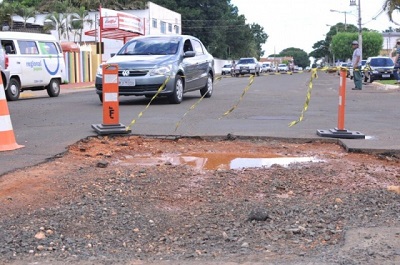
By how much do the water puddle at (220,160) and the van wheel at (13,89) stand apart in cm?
1086

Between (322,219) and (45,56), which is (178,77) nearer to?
(45,56)

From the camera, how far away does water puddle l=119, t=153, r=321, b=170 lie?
6516 millimetres

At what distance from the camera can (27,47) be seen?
58.5ft

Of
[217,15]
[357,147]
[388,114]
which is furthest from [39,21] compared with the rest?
[357,147]

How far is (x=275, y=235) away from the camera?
416cm

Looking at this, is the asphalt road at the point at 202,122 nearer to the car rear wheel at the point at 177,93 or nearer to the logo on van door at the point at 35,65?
the car rear wheel at the point at 177,93

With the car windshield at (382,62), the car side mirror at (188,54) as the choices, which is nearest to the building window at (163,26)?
the car windshield at (382,62)

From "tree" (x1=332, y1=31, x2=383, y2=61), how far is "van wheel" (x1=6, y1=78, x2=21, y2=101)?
231 ft

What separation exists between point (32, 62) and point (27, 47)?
508 millimetres

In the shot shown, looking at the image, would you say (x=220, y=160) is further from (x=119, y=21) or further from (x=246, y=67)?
(x=246, y=67)

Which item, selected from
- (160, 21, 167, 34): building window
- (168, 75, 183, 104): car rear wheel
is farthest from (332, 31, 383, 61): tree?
(168, 75, 183, 104): car rear wheel

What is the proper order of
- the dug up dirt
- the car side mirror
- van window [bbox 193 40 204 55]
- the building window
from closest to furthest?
the dug up dirt
the car side mirror
van window [bbox 193 40 204 55]
the building window

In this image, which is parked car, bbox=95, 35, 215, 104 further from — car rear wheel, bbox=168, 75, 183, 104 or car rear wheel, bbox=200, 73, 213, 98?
car rear wheel, bbox=200, 73, 213, 98

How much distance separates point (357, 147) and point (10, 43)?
42.8ft
